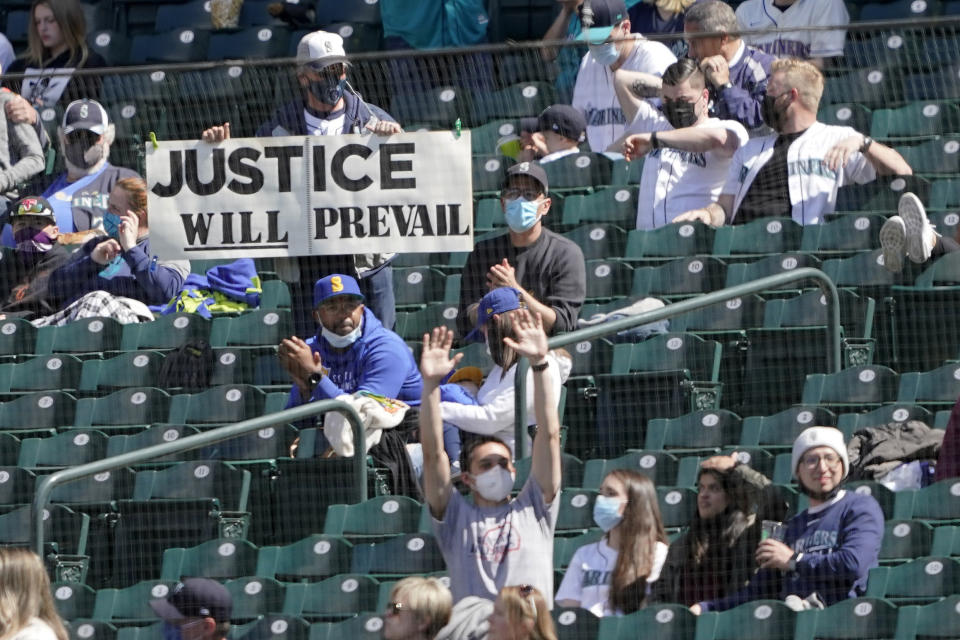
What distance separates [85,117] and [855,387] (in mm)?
3666

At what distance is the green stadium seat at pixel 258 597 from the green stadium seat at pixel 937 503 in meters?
2.14

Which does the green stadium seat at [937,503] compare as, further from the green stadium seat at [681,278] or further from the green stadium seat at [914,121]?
the green stadium seat at [914,121]

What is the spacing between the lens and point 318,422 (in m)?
8.76

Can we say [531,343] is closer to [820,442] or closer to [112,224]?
[820,442]

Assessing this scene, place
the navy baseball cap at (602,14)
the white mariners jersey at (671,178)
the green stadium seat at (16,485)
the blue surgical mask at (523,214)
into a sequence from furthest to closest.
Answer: the navy baseball cap at (602,14), the white mariners jersey at (671,178), the green stadium seat at (16,485), the blue surgical mask at (523,214)

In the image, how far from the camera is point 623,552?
294 inches

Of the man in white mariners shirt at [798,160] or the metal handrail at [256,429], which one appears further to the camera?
the man in white mariners shirt at [798,160]

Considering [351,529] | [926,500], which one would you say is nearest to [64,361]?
[351,529]

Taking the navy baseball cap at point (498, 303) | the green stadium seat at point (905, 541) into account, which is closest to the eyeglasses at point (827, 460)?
the green stadium seat at point (905, 541)

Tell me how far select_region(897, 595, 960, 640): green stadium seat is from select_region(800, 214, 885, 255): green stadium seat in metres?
2.62

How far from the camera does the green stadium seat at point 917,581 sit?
741 centimetres

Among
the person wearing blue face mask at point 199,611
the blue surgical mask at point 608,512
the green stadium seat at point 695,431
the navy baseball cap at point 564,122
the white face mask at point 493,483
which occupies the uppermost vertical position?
the navy baseball cap at point 564,122

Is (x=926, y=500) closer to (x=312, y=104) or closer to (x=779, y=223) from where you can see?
(x=779, y=223)

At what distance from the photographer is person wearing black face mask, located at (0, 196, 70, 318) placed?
414 inches
